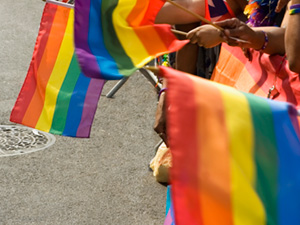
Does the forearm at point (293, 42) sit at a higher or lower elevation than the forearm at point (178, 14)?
higher

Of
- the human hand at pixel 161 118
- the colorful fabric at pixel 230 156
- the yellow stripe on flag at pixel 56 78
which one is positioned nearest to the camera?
the colorful fabric at pixel 230 156

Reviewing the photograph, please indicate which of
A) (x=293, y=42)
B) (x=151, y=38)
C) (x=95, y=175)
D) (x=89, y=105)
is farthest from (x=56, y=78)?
(x=293, y=42)

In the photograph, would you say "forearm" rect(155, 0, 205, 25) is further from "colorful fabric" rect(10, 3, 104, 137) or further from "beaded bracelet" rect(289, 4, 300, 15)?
"beaded bracelet" rect(289, 4, 300, 15)

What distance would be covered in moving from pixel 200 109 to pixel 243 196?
12.3 inches

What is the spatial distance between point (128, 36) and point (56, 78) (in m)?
1.37

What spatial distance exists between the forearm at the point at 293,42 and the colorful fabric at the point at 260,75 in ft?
0.48

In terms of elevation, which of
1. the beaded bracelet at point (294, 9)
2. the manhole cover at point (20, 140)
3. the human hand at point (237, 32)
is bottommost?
the manhole cover at point (20, 140)

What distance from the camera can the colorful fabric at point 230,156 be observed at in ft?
7.35

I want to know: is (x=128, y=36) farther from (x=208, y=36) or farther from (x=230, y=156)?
(x=230, y=156)

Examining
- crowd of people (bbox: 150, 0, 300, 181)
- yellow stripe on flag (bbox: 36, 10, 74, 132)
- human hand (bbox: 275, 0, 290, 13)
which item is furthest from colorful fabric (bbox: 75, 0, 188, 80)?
yellow stripe on flag (bbox: 36, 10, 74, 132)

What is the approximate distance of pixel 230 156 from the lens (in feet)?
7.51

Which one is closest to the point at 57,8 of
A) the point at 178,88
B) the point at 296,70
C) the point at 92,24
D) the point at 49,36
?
the point at 49,36

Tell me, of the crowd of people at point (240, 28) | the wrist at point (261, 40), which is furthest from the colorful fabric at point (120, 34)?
the wrist at point (261, 40)

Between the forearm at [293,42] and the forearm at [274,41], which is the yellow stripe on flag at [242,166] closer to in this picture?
the forearm at [293,42]
